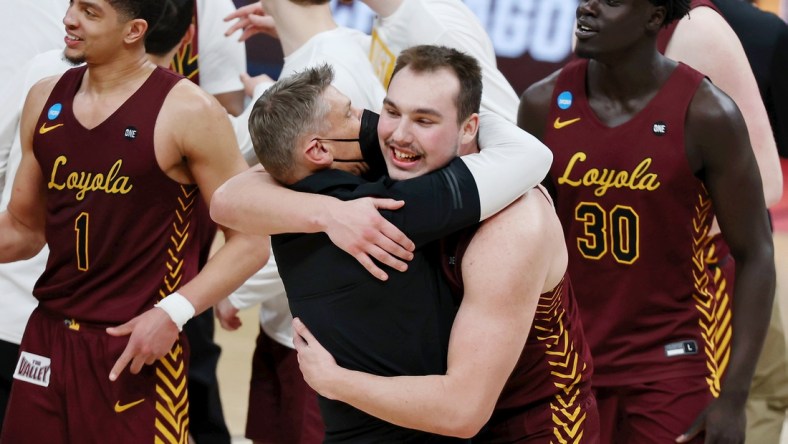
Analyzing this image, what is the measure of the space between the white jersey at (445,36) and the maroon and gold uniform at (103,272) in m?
1.34

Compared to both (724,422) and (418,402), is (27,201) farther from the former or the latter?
(724,422)

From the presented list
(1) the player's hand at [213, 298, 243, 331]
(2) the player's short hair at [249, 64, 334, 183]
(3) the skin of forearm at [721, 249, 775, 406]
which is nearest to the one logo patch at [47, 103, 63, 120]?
(2) the player's short hair at [249, 64, 334, 183]

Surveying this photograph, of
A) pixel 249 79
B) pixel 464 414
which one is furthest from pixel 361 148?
pixel 249 79

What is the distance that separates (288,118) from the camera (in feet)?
9.55

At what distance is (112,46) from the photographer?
3.66m

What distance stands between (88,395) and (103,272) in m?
0.34

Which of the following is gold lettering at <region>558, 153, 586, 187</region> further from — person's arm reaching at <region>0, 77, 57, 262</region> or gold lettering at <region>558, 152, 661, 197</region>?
person's arm reaching at <region>0, 77, 57, 262</region>

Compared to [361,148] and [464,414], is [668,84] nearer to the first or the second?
[361,148]

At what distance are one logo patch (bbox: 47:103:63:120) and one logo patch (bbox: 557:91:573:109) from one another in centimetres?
143

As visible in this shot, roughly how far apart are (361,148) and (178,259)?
3.01 feet

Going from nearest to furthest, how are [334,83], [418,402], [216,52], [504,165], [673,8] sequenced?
1. [418,402]
2. [504,165]
3. [673,8]
4. [334,83]
5. [216,52]

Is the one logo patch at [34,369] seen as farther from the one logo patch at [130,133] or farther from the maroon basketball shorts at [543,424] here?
the maroon basketball shorts at [543,424]

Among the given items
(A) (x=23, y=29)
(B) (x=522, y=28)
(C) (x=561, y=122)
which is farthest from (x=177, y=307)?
(B) (x=522, y=28)

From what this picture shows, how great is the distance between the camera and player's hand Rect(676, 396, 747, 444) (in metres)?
3.46
